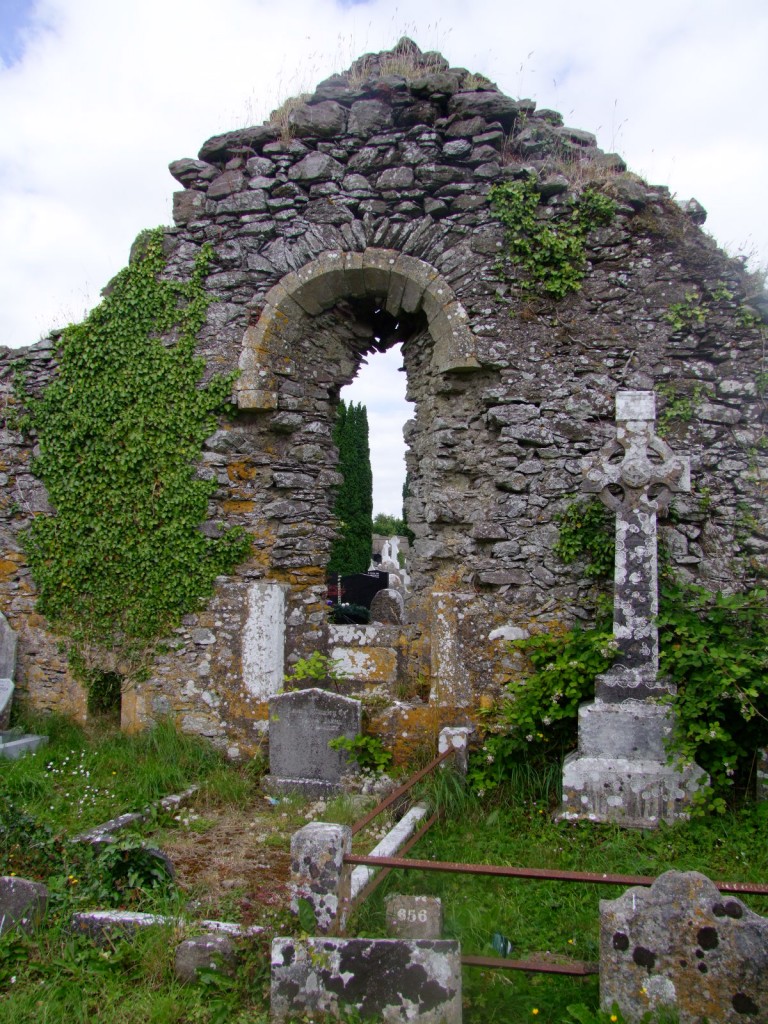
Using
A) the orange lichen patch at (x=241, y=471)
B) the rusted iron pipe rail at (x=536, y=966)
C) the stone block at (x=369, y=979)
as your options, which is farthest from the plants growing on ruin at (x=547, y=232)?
the stone block at (x=369, y=979)

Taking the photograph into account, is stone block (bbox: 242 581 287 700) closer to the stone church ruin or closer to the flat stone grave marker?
the stone church ruin

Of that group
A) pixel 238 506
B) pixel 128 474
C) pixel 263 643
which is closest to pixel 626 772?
pixel 263 643

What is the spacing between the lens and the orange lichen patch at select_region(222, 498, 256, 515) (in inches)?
258

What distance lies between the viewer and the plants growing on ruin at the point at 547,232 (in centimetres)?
612

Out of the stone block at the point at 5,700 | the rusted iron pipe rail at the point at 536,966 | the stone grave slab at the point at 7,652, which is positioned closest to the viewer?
the rusted iron pipe rail at the point at 536,966

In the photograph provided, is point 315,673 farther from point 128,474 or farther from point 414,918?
point 414,918

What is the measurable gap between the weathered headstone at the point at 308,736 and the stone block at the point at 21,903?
2155 millimetres

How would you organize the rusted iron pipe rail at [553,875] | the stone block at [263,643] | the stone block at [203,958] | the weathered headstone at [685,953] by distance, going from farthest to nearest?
the stone block at [263,643], the stone block at [203,958], the rusted iron pipe rail at [553,875], the weathered headstone at [685,953]

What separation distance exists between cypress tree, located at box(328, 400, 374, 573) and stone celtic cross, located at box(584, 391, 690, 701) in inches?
496

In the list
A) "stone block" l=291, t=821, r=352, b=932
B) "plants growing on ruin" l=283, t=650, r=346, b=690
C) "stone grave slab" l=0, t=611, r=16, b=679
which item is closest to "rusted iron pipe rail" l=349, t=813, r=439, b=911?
"stone block" l=291, t=821, r=352, b=932

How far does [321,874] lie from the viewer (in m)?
2.88

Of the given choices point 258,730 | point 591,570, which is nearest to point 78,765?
point 258,730

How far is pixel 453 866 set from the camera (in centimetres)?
280

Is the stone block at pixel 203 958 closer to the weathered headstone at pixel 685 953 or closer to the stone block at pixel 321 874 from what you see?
the stone block at pixel 321 874
